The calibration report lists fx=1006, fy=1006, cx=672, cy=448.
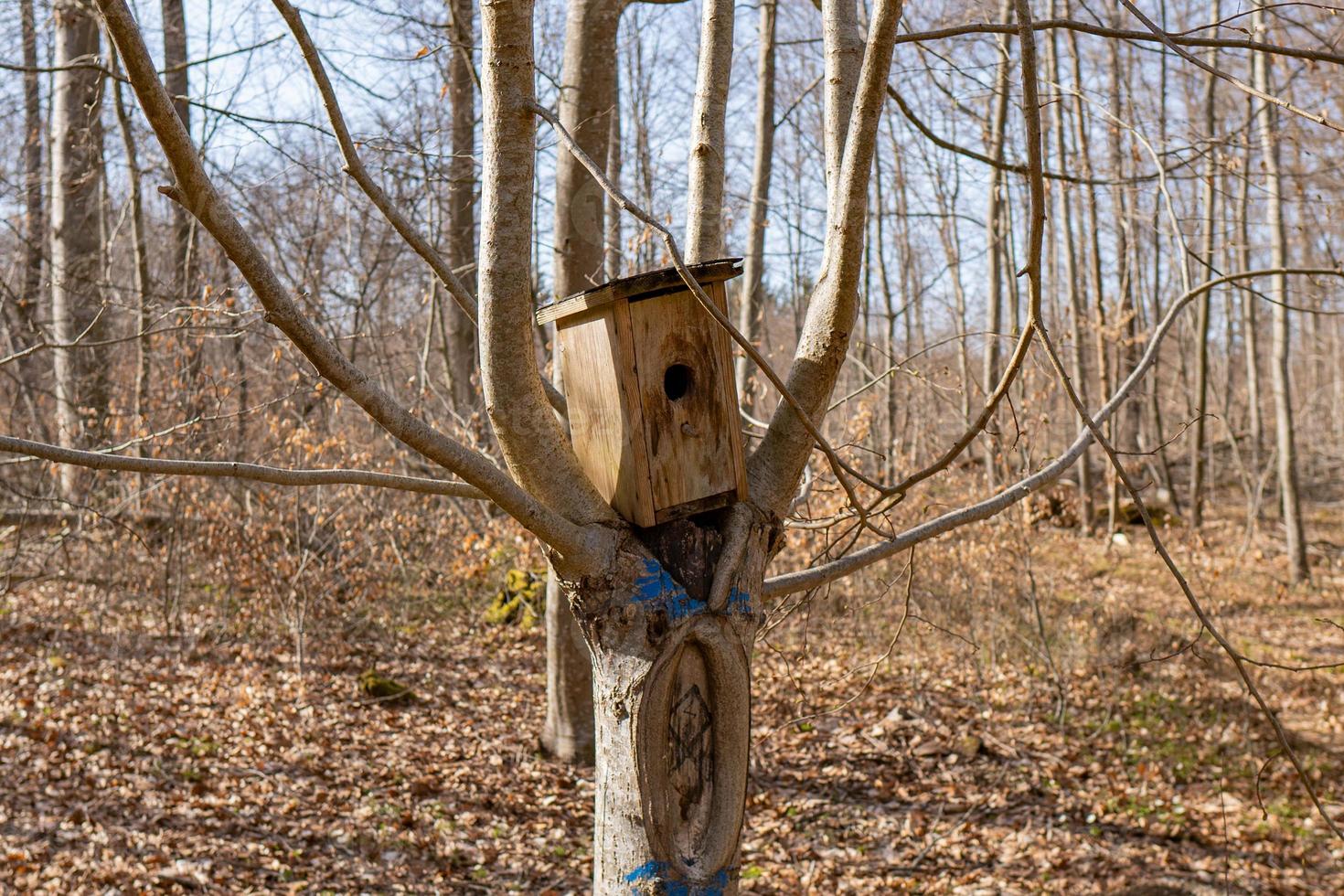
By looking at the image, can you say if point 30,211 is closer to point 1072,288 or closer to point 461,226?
point 461,226

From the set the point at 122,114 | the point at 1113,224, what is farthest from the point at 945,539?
the point at 1113,224

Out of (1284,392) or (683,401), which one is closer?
(683,401)

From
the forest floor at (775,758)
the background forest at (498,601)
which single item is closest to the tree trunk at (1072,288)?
the background forest at (498,601)

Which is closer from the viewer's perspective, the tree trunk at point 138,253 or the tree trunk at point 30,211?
the tree trunk at point 138,253

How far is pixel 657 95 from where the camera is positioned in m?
13.9

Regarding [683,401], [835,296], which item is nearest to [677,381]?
[683,401]

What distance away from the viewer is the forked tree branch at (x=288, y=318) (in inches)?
55.8

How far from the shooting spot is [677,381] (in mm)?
2303

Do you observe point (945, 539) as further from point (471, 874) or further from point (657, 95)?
point (657, 95)

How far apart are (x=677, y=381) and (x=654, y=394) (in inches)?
4.8

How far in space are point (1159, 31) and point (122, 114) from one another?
840 centimetres

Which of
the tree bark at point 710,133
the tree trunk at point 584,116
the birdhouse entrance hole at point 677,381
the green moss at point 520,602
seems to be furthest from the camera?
the green moss at point 520,602

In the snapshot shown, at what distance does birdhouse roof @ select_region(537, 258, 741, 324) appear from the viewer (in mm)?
2098

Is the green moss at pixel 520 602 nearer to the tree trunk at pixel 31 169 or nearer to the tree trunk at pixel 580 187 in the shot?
the tree trunk at pixel 580 187
